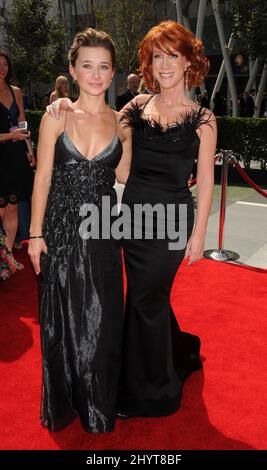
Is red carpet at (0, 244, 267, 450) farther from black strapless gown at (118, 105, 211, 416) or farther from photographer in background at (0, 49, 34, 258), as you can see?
photographer in background at (0, 49, 34, 258)

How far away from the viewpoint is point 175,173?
2.40 meters

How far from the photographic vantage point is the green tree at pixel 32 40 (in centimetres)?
2650

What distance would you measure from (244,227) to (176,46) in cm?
441

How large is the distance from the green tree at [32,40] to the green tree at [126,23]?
319cm

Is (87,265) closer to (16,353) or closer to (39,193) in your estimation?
(39,193)

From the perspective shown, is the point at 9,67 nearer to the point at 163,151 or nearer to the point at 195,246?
the point at 163,151

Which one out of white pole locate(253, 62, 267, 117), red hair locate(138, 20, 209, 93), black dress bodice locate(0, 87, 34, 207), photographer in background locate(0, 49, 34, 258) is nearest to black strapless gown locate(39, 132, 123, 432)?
red hair locate(138, 20, 209, 93)

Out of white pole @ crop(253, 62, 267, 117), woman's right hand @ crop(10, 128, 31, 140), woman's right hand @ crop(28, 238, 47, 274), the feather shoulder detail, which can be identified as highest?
the feather shoulder detail

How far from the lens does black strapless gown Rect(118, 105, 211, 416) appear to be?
2389 millimetres

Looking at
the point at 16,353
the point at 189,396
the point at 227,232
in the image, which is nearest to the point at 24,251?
the point at 16,353

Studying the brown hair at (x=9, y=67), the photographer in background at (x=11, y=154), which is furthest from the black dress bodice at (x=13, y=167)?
the brown hair at (x=9, y=67)

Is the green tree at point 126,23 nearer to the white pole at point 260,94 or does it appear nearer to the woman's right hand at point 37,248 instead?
the white pole at point 260,94

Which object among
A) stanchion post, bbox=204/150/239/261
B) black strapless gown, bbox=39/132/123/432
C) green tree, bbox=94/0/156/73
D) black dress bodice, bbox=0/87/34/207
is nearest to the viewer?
black strapless gown, bbox=39/132/123/432

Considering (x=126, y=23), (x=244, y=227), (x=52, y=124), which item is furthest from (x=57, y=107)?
(x=126, y=23)
